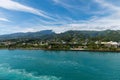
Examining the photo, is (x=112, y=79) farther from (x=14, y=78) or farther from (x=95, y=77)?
(x=14, y=78)

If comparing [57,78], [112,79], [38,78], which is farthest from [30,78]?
[112,79]

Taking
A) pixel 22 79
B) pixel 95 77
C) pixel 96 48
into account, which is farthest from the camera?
pixel 96 48

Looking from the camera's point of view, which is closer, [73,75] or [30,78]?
[30,78]

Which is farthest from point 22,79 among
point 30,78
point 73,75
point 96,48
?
point 96,48

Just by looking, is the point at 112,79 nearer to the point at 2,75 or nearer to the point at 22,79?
the point at 22,79

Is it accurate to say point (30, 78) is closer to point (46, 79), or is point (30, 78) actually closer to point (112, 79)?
point (46, 79)

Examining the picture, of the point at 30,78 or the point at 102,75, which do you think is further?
the point at 102,75

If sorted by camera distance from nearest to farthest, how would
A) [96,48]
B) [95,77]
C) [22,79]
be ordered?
[22,79] → [95,77] → [96,48]
